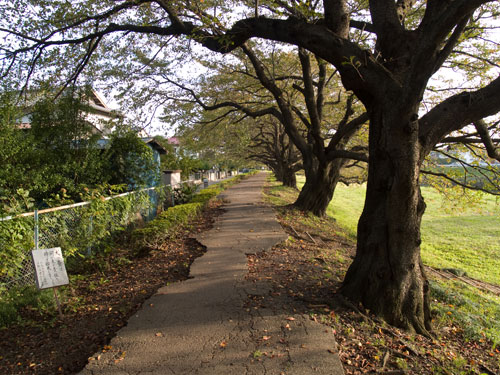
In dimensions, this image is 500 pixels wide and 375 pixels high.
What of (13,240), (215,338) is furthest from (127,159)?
(215,338)

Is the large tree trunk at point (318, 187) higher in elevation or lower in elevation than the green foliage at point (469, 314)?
higher

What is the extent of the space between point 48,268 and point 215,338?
7.79 feet

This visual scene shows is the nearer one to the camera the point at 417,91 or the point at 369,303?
the point at 417,91

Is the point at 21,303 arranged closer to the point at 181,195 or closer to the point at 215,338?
the point at 215,338

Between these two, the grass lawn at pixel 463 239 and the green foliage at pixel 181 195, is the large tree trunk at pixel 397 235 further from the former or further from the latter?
the green foliage at pixel 181 195

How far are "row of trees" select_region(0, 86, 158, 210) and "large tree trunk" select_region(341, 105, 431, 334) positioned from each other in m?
5.72

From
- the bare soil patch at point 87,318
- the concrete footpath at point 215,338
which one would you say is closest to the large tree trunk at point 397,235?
the concrete footpath at point 215,338

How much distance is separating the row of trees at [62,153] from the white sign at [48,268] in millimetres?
2994

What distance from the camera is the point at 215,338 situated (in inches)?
135

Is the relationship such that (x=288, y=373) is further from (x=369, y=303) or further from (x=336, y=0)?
(x=336, y=0)

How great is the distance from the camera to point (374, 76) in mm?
4219

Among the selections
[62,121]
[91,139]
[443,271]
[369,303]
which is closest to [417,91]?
[369,303]

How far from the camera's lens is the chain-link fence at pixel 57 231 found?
14.6 feet

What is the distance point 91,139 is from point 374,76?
26.6 feet
